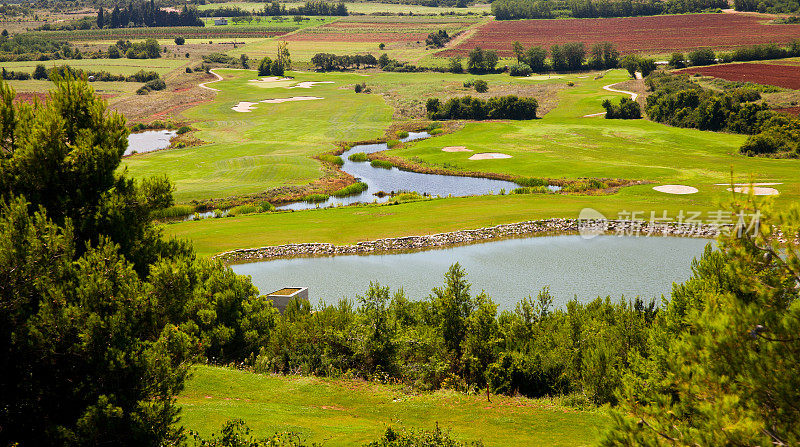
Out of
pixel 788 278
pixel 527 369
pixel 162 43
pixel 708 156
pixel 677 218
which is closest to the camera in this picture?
pixel 788 278

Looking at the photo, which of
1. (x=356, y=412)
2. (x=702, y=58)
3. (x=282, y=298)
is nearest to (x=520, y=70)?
(x=702, y=58)

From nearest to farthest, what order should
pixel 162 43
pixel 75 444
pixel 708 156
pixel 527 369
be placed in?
pixel 75 444
pixel 527 369
pixel 708 156
pixel 162 43

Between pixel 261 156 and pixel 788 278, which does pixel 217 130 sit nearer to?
pixel 261 156

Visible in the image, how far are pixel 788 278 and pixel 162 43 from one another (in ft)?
683

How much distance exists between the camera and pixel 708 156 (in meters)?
67.6

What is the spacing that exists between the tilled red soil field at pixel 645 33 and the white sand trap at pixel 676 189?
9787 cm

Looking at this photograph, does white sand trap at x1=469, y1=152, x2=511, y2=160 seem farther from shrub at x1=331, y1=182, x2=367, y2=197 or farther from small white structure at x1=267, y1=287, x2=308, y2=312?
small white structure at x1=267, y1=287, x2=308, y2=312

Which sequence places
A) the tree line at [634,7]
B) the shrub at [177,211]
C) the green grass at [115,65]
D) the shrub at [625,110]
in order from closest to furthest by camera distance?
the shrub at [177,211], the shrub at [625,110], the green grass at [115,65], the tree line at [634,7]

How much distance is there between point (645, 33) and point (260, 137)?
114m

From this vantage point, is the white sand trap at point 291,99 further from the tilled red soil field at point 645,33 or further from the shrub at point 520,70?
the tilled red soil field at point 645,33

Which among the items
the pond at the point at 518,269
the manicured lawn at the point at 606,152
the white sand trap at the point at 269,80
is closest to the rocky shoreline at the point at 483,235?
the pond at the point at 518,269

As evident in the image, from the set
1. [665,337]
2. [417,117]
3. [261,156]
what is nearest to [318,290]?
[665,337]

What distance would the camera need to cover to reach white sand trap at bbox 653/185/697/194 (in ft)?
173

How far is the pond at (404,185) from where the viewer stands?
59.3m
